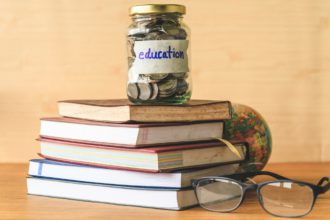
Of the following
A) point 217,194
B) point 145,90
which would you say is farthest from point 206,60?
point 217,194

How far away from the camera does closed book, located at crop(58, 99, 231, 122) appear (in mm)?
1060

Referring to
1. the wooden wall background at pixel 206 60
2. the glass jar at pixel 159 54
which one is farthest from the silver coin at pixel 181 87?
the wooden wall background at pixel 206 60

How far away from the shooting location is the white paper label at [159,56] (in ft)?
3.68

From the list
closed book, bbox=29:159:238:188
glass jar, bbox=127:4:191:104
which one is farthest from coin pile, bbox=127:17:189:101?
closed book, bbox=29:159:238:188

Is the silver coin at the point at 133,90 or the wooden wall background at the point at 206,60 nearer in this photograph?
the silver coin at the point at 133,90

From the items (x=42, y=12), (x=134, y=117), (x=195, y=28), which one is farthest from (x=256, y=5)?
(x=134, y=117)

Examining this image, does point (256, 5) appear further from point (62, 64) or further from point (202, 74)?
point (62, 64)

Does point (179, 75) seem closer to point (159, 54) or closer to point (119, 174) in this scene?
point (159, 54)

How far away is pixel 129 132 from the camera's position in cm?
106

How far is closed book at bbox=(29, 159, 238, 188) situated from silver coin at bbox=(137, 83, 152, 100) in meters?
0.13

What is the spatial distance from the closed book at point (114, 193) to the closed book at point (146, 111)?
11 centimetres

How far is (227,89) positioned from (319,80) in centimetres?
21

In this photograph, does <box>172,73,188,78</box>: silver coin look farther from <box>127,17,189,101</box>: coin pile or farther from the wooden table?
the wooden table

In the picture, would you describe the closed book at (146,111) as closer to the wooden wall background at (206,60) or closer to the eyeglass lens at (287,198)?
the eyeglass lens at (287,198)
